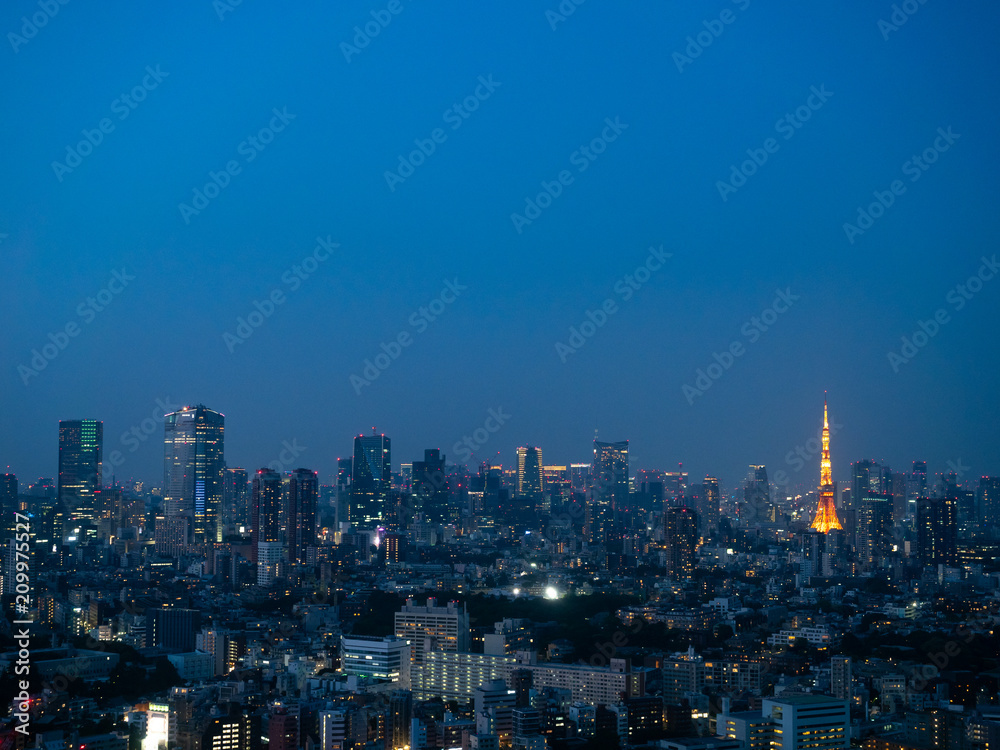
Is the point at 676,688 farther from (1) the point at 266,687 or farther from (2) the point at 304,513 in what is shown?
(2) the point at 304,513

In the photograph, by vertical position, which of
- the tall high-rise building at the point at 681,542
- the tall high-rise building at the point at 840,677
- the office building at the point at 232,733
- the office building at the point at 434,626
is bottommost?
the office building at the point at 232,733

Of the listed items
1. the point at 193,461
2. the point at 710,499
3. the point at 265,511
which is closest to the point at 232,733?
the point at 265,511

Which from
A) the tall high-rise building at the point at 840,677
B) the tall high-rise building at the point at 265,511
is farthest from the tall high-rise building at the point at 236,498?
the tall high-rise building at the point at 840,677

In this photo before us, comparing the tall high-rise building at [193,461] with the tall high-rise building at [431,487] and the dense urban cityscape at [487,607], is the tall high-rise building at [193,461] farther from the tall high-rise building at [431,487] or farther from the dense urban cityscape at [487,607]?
the tall high-rise building at [431,487]

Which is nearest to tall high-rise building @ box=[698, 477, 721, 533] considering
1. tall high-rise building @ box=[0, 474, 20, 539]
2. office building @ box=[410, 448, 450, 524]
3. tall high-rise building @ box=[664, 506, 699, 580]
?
office building @ box=[410, 448, 450, 524]

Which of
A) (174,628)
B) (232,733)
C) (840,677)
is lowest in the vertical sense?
(232,733)

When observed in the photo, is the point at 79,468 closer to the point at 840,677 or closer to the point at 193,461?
the point at 193,461
